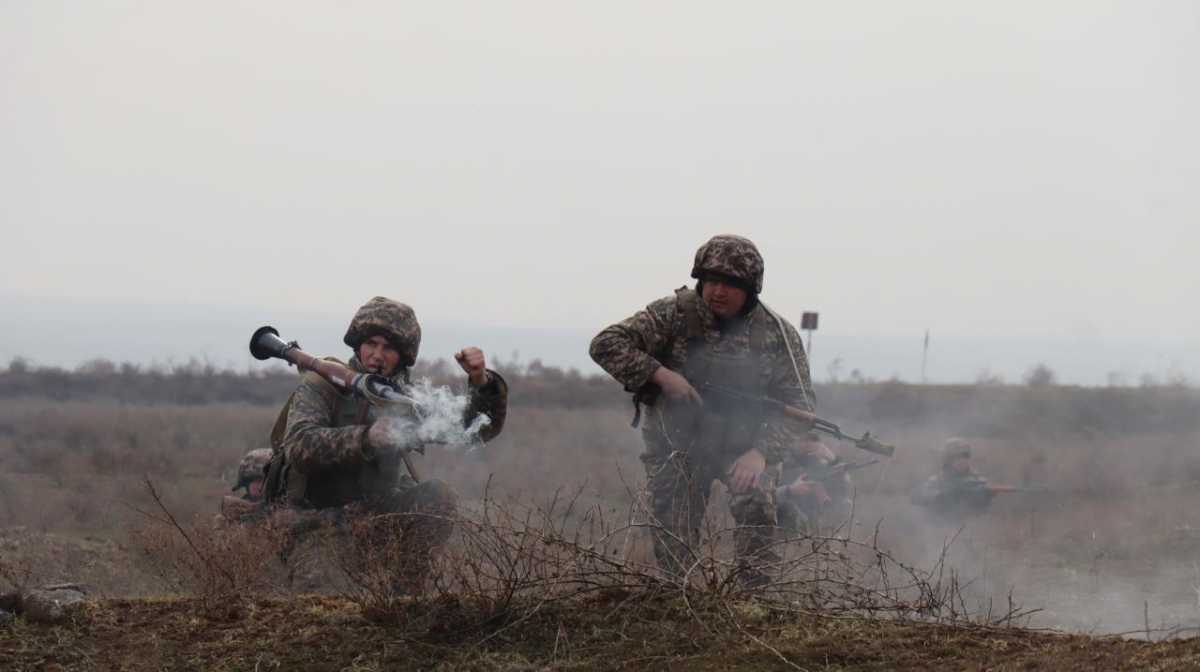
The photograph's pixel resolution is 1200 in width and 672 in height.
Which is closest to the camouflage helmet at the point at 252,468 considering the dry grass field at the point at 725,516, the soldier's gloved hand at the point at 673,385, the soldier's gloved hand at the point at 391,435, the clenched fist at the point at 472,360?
the dry grass field at the point at 725,516

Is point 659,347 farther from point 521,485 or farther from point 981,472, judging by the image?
point 981,472

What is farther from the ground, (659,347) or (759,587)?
(659,347)

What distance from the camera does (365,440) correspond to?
675cm

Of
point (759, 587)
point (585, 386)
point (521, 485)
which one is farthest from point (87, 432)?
point (759, 587)

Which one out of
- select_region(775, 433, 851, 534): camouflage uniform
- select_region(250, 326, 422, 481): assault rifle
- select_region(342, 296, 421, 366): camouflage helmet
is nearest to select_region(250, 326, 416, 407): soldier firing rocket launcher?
select_region(250, 326, 422, 481): assault rifle

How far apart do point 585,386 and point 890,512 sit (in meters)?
15.2

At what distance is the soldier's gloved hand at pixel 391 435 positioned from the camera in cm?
652

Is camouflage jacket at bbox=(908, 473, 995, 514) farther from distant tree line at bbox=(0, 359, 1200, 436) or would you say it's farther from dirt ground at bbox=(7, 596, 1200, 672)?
dirt ground at bbox=(7, 596, 1200, 672)

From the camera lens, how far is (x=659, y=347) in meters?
7.43

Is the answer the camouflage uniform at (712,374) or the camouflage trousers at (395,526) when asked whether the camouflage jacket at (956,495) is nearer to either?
the camouflage uniform at (712,374)

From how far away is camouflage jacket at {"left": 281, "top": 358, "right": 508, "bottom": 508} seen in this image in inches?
266

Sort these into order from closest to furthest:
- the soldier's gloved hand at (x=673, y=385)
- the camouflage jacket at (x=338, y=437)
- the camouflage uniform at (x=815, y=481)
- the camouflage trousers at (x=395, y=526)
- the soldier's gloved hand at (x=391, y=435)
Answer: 1. the camouflage trousers at (x=395, y=526)
2. the soldier's gloved hand at (x=391, y=435)
3. the camouflage jacket at (x=338, y=437)
4. the soldier's gloved hand at (x=673, y=385)
5. the camouflage uniform at (x=815, y=481)

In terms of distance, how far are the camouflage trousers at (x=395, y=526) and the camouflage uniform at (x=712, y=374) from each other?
110 cm

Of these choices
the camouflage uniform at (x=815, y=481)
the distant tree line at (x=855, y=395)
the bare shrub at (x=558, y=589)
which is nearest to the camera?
the bare shrub at (x=558, y=589)
